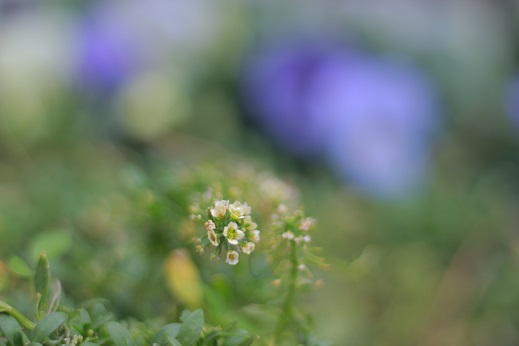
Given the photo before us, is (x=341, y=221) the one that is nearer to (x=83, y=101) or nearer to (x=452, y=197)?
(x=452, y=197)

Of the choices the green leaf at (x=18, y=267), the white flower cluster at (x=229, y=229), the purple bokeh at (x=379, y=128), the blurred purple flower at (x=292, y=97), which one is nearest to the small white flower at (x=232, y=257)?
the white flower cluster at (x=229, y=229)

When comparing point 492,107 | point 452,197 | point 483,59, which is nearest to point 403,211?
point 452,197

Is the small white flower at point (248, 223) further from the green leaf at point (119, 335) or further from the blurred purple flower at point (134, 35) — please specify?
the blurred purple flower at point (134, 35)

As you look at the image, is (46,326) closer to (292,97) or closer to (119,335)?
(119,335)

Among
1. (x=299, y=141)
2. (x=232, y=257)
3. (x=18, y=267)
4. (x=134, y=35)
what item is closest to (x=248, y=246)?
(x=232, y=257)

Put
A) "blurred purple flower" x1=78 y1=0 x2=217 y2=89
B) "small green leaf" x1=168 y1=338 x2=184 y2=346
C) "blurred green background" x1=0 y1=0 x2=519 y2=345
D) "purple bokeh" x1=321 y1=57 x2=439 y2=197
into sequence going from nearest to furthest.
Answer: "small green leaf" x1=168 y1=338 x2=184 y2=346, "blurred green background" x1=0 y1=0 x2=519 y2=345, "purple bokeh" x1=321 y1=57 x2=439 y2=197, "blurred purple flower" x1=78 y1=0 x2=217 y2=89

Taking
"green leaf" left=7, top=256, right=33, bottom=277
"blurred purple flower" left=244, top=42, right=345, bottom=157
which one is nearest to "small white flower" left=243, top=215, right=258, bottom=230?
"green leaf" left=7, top=256, right=33, bottom=277

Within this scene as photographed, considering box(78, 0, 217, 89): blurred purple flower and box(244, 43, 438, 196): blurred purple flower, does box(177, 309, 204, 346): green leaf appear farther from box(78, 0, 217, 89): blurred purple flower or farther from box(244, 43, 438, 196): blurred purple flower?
box(78, 0, 217, 89): blurred purple flower
